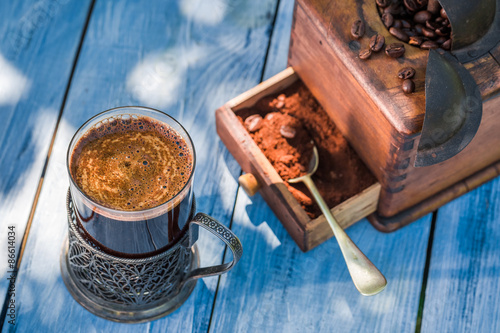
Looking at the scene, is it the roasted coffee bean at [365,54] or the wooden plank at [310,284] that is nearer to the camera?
the roasted coffee bean at [365,54]

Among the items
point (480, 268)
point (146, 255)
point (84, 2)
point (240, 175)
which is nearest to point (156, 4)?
point (84, 2)

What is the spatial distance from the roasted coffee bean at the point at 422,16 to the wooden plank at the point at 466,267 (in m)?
0.46

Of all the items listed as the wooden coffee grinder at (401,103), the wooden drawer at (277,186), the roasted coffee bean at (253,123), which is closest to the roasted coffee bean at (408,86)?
the wooden coffee grinder at (401,103)

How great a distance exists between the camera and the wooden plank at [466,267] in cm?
158

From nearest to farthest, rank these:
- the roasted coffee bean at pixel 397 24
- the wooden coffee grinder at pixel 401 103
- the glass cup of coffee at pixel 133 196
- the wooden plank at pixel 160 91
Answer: the glass cup of coffee at pixel 133 196
the wooden coffee grinder at pixel 401 103
the roasted coffee bean at pixel 397 24
the wooden plank at pixel 160 91

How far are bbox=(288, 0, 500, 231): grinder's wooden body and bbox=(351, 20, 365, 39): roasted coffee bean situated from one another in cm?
1

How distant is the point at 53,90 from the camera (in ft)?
5.73

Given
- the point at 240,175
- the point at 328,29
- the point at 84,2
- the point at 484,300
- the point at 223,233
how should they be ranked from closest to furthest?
the point at 223,233
the point at 328,29
the point at 484,300
the point at 240,175
the point at 84,2

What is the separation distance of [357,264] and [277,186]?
0.79ft

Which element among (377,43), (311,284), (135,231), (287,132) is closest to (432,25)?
(377,43)

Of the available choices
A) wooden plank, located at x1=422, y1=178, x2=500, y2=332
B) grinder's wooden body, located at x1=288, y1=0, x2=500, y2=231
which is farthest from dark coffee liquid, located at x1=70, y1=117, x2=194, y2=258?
wooden plank, located at x1=422, y1=178, x2=500, y2=332

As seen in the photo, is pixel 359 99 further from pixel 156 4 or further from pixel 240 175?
pixel 156 4

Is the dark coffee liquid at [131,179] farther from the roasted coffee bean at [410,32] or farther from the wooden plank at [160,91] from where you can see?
the roasted coffee bean at [410,32]

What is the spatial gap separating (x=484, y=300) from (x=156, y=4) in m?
1.09
